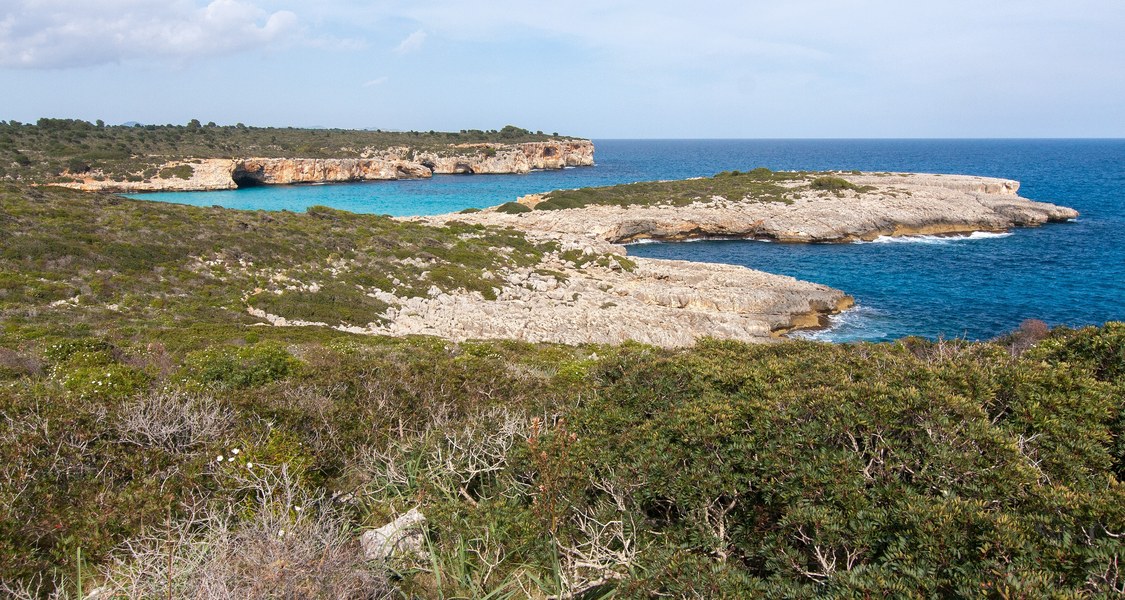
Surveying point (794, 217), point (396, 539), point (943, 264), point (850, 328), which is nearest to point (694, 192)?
point (794, 217)

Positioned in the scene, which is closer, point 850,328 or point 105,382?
point 105,382

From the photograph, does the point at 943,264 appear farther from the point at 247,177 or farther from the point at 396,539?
the point at 247,177

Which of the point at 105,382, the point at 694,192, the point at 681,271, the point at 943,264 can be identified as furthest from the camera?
the point at 694,192

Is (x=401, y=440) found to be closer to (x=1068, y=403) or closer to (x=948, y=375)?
(x=948, y=375)

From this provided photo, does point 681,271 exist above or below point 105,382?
below

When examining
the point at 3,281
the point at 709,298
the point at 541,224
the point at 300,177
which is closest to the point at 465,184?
the point at 300,177

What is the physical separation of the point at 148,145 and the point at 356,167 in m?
28.7

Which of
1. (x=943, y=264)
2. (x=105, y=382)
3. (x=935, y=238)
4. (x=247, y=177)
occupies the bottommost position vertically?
(x=943, y=264)

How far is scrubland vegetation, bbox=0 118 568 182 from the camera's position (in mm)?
68688

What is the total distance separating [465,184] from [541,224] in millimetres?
44161

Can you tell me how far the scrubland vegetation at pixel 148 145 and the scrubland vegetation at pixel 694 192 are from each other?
2012 inches

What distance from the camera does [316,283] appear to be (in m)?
25.4

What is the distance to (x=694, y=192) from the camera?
63062 millimetres

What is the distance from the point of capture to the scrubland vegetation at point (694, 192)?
194 ft
